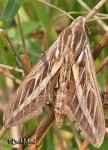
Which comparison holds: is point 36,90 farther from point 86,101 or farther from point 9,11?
point 9,11

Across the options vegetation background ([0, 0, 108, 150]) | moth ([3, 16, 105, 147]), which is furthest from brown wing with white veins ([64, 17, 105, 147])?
vegetation background ([0, 0, 108, 150])

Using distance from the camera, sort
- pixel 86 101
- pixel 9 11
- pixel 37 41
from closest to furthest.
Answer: pixel 86 101, pixel 9 11, pixel 37 41

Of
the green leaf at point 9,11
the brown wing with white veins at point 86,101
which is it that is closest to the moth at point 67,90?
the brown wing with white veins at point 86,101

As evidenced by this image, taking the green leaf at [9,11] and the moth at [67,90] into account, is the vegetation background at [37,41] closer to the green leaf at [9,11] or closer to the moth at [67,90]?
the green leaf at [9,11]

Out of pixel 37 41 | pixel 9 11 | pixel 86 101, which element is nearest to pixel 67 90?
pixel 86 101

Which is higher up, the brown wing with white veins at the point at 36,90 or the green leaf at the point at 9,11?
the green leaf at the point at 9,11

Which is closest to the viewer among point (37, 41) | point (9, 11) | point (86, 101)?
point (86, 101)

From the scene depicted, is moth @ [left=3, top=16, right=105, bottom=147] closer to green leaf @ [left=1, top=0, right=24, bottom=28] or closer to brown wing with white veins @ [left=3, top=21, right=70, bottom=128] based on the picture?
brown wing with white veins @ [left=3, top=21, right=70, bottom=128]
